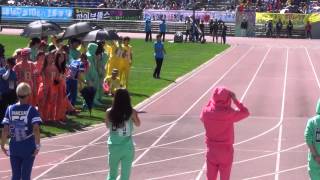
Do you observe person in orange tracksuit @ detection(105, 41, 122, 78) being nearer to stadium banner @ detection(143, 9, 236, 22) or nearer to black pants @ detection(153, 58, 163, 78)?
black pants @ detection(153, 58, 163, 78)

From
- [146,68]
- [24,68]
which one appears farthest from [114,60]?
[146,68]

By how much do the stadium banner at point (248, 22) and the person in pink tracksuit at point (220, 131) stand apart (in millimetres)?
51889

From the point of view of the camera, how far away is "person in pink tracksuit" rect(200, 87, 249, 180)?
30.8 ft

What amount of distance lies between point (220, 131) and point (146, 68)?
22525 millimetres

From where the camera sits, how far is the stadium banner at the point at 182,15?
63688mm

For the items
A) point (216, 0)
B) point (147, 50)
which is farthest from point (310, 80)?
point (216, 0)

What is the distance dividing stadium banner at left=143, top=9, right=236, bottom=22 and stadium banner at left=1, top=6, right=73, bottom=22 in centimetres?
705

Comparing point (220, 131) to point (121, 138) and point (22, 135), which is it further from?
point (22, 135)

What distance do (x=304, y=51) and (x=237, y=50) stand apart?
4.32 m

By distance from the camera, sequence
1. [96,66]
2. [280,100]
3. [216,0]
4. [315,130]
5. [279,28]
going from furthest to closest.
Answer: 1. [216,0]
2. [279,28]
3. [280,100]
4. [96,66]
5. [315,130]

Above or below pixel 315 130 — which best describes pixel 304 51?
below

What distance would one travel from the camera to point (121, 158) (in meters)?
9.60

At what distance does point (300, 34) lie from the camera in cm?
6188

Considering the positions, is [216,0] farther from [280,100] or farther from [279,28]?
[280,100]
